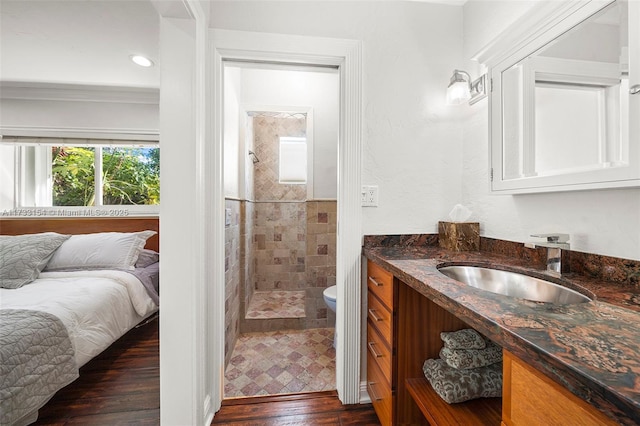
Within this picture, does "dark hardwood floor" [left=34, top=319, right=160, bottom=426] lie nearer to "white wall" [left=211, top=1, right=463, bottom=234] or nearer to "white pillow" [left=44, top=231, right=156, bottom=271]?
"white pillow" [left=44, top=231, right=156, bottom=271]

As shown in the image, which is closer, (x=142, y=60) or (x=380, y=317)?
(x=380, y=317)

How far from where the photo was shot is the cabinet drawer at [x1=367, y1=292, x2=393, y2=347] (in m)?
1.19

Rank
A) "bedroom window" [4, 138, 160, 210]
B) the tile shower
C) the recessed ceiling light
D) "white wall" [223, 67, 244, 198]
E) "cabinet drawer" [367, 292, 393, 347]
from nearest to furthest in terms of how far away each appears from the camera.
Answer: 1. "cabinet drawer" [367, 292, 393, 347]
2. "white wall" [223, 67, 244, 198]
3. the recessed ceiling light
4. the tile shower
5. "bedroom window" [4, 138, 160, 210]

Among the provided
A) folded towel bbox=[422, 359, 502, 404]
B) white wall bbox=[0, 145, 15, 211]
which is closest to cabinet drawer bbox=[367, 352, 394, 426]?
folded towel bbox=[422, 359, 502, 404]

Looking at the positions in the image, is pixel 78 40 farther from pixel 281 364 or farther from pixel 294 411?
pixel 294 411

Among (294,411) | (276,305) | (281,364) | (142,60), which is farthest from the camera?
(276,305)

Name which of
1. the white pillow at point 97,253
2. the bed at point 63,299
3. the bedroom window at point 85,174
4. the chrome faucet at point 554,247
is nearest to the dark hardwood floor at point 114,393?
the bed at point 63,299

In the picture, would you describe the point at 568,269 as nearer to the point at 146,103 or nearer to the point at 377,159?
the point at 377,159

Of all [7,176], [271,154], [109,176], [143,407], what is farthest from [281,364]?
[7,176]

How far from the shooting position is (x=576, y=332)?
0.51 meters

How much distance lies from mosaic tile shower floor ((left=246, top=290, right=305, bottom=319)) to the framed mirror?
2106 mm

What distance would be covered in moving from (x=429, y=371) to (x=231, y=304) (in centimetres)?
145

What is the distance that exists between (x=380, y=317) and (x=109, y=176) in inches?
127

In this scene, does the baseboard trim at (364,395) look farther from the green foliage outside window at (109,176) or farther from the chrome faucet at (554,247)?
the green foliage outside window at (109,176)
